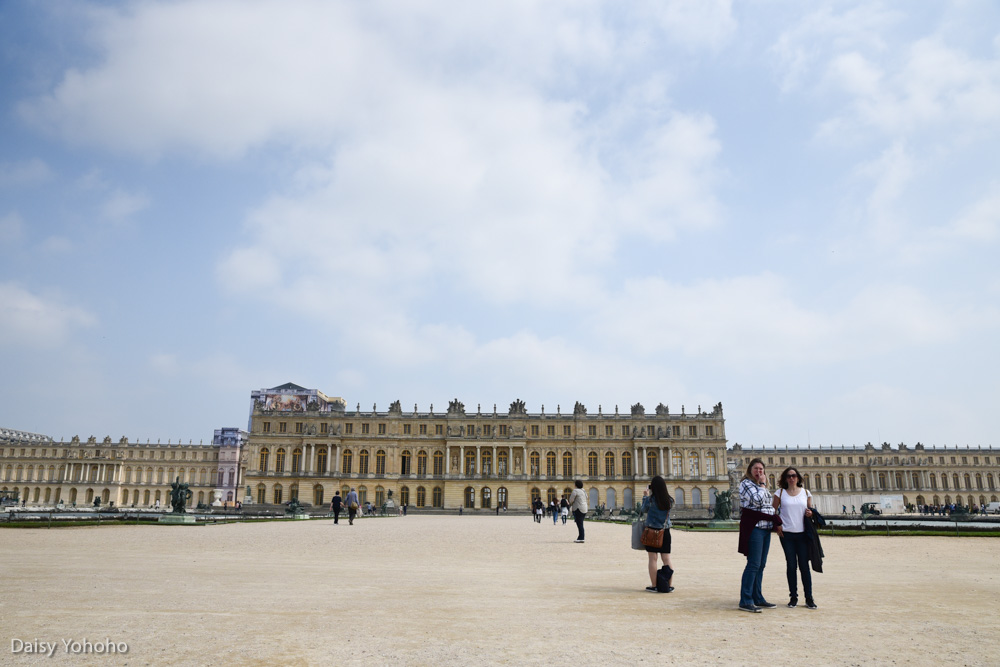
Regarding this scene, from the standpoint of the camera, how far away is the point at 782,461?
11412 cm

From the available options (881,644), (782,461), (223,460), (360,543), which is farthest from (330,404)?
(881,644)

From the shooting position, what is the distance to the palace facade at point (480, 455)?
3497 inches

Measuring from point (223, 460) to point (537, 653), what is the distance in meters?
121

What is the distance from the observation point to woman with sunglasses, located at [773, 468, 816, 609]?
901 centimetres

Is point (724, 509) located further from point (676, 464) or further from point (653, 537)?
point (676, 464)

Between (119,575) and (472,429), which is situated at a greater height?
(472,429)

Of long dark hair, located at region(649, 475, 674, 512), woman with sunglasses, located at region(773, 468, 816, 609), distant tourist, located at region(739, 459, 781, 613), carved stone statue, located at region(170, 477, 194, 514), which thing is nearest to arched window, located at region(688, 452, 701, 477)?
carved stone statue, located at region(170, 477, 194, 514)

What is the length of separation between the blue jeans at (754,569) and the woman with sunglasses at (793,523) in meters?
0.41

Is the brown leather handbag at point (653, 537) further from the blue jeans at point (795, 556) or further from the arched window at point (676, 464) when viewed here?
the arched window at point (676, 464)

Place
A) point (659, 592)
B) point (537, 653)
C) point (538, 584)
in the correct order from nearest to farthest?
point (537, 653) → point (659, 592) → point (538, 584)

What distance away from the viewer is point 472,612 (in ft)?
27.3

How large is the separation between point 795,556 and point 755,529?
2.68 feet

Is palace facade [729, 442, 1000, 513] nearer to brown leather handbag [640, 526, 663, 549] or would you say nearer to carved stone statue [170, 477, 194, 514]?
carved stone statue [170, 477, 194, 514]

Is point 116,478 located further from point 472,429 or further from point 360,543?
point 360,543
